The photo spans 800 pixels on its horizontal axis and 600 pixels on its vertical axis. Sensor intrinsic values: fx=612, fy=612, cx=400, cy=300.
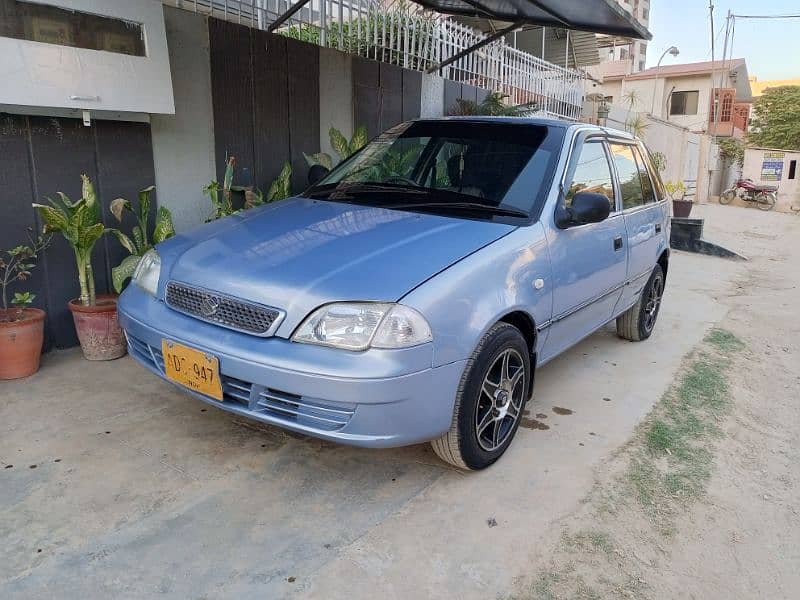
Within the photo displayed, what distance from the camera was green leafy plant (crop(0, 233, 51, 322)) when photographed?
3.70 meters

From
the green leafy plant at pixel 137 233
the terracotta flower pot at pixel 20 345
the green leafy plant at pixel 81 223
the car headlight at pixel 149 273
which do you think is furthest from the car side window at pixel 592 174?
the terracotta flower pot at pixel 20 345

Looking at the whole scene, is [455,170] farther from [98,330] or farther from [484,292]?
[98,330]

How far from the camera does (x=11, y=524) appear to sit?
2.34 metres

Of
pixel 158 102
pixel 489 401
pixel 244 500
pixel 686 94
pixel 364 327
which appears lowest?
pixel 244 500

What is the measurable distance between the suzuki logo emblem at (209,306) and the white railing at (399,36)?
3.37 m

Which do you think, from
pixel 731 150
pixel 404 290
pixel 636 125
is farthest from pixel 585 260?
pixel 731 150

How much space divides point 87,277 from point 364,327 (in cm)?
258

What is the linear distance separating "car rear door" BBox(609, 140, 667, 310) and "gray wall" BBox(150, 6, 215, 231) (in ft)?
10.3

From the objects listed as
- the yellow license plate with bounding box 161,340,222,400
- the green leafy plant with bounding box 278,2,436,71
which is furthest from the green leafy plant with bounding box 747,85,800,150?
the yellow license plate with bounding box 161,340,222,400

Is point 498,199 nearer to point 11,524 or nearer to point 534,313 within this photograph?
point 534,313

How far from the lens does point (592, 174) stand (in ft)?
12.0

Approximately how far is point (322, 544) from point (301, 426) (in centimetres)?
44

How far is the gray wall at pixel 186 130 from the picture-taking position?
4609 mm

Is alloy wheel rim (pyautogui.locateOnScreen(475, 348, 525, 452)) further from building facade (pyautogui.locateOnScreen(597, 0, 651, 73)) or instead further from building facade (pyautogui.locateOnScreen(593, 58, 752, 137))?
building facade (pyautogui.locateOnScreen(597, 0, 651, 73))
